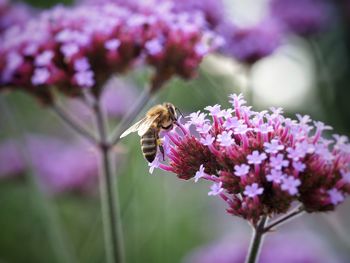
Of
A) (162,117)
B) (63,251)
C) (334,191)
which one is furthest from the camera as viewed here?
(63,251)

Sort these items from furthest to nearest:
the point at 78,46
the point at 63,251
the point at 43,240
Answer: the point at 43,240
the point at 63,251
the point at 78,46

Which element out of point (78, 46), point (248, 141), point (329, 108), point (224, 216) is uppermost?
point (78, 46)

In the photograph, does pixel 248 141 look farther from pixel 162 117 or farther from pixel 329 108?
pixel 329 108

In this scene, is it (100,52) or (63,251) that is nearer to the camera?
(100,52)

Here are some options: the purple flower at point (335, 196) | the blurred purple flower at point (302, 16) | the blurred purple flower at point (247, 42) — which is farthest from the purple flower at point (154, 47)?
the blurred purple flower at point (302, 16)

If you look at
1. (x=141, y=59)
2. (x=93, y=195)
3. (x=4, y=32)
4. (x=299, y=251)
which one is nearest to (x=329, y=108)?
(x=299, y=251)

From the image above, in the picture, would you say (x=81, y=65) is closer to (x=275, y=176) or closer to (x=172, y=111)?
(x=172, y=111)

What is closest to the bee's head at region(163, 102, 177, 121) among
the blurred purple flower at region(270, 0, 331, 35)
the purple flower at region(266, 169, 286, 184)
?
the purple flower at region(266, 169, 286, 184)

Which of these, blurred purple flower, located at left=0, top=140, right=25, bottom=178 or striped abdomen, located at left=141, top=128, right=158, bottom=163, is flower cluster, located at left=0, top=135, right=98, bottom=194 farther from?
striped abdomen, located at left=141, top=128, right=158, bottom=163

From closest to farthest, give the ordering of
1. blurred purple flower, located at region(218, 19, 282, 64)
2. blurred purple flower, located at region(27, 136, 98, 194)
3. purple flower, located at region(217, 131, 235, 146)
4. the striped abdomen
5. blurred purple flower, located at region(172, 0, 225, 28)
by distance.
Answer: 1. purple flower, located at region(217, 131, 235, 146)
2. the striped abdomen
3. blurred purple flower, located at region(172, 0, 225, 28)
4. blurred purple flower, located at region(218, 19, 282, 64)
5. blurred purple flower, located at region(27, 136, 98, 194)
